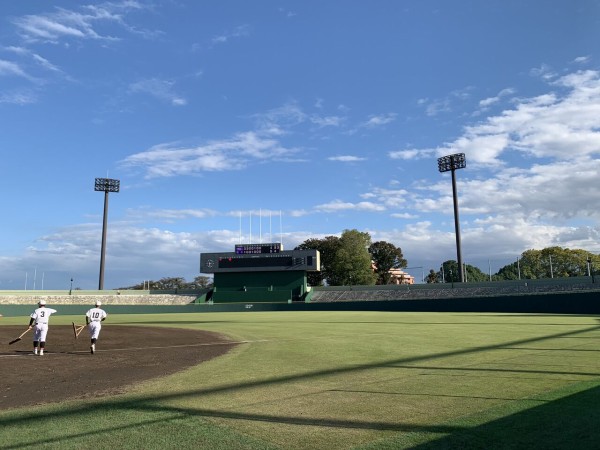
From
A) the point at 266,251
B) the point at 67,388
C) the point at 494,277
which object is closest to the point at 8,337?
the point at 67,388

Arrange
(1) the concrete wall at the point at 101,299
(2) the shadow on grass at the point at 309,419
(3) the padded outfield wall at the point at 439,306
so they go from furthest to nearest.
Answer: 1. (1) the concrete wall at the point at 101,299
2. (3) the padded outfield wall at the point at 439,306
3. (2) the shadow on grass at the point at 309,419

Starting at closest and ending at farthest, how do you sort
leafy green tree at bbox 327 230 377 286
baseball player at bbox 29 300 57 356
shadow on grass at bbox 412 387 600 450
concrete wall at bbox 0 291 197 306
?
1. shadow on grass at bbox 412 387 600 450
2. baseball player at bbox 29 300 57 356
3. concrete wall at bbox 0 291 197 306
4. leafy green tree at bbox 327 230 377 286

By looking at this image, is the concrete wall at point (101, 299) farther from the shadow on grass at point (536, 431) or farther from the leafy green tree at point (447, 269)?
the leafy green tree at point (447, 269)

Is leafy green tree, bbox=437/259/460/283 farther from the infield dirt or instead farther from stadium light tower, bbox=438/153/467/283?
the infield dirt

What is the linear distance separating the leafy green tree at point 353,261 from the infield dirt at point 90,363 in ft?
237

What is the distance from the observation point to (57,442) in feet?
18.4

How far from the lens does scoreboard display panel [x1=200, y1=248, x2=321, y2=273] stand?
73000mm

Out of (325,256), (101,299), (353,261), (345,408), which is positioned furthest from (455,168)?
(345,408)

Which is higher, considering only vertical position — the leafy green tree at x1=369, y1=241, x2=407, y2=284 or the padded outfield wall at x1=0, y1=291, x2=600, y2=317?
the leafy green tree at x1=369, y1=241, x2=407, y2=284

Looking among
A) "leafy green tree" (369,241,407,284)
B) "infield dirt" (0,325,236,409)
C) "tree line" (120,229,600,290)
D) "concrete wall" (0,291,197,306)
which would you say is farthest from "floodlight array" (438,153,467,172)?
"infield dirt" (0,325,236,409)

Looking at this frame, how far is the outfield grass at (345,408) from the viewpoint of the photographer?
553 centimetres

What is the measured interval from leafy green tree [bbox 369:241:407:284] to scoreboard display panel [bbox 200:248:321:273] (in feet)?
121

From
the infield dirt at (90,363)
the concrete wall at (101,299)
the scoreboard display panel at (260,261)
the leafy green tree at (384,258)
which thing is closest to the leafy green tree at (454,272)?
the leafy green tree at (384,258)

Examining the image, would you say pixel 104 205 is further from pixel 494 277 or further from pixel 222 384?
pixel 494 277
